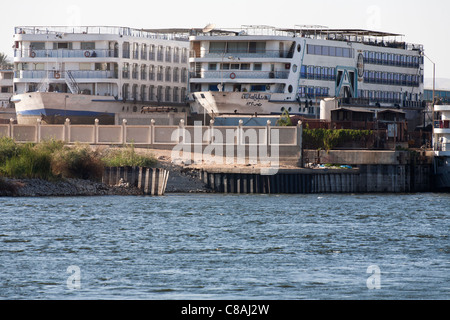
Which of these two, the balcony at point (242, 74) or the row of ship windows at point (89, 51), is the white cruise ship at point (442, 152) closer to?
the balcony at point (242, 74)

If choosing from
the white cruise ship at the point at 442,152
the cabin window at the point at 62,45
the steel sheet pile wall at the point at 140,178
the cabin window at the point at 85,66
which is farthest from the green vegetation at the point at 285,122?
the cabin window at the point at 62,45

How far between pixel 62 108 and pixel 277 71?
20.2 m

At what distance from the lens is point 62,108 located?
92.8 meters

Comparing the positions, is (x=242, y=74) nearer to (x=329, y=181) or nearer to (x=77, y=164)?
(x=329, y=181)

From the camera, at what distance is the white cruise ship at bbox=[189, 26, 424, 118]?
96188mm

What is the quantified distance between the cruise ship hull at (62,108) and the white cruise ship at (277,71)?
343 inches

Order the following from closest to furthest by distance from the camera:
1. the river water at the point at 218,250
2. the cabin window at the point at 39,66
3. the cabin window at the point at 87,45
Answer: the river water at the point at 218,250 → the cabin window at the point at 87,45 → the cabin window at the point at 39,66

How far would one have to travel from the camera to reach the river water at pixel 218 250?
2984 cm

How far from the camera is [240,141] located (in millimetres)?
76875

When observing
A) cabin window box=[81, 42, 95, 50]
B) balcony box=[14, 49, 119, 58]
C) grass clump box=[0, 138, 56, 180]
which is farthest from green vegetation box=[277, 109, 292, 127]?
cabin window box=[81, 42, 95, 50]

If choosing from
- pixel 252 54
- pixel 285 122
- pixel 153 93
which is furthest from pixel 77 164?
pixel 153 93

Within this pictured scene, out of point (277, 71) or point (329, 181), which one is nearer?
point (329, 181)

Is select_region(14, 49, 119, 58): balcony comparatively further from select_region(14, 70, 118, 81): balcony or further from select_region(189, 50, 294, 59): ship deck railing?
select_region(189, 50, 294, 59): ship deck railing
